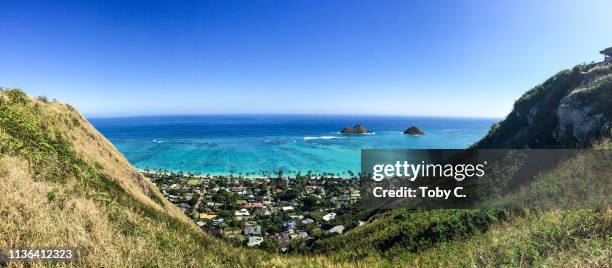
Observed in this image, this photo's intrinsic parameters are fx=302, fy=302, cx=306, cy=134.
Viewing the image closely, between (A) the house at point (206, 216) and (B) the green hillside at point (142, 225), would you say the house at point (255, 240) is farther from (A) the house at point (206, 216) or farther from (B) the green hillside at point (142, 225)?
(B) the green hillside at point (142, 225)

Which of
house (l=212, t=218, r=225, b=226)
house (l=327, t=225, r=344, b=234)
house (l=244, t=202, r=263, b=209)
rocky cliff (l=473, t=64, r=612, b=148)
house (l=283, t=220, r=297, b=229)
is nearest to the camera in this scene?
rocky cliff (l=473, t=64, r=612, b=148)

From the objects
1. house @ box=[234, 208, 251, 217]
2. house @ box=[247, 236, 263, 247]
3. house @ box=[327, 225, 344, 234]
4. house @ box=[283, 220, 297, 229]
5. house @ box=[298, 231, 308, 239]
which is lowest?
house @ box=[234, 208, 251, 217]

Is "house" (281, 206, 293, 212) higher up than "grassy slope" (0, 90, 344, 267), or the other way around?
"grassy slope" (0, 90, 344, 267)

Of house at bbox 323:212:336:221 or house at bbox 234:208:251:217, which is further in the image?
house at bbox 234:208:251:217

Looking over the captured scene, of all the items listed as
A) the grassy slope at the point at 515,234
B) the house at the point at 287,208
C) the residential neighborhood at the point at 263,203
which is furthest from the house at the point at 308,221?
the grassy slope at the point at 515,234

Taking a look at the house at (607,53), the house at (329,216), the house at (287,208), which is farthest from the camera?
the house at (287,208)

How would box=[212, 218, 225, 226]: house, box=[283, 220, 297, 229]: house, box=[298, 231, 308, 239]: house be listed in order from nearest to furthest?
box=[298, 231, 308, 239]: house < box=[283, 220, 297, 229]: house < box=[212, 218, 225, 226]: house

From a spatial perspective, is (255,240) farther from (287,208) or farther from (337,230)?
(287,208)

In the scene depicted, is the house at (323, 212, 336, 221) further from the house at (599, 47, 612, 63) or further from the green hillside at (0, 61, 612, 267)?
the house at (599, 47, 612, 63)

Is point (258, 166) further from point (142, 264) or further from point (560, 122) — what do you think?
point (142, 264)

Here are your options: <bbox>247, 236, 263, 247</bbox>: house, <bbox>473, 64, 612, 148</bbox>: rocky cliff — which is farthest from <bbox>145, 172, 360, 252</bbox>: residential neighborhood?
<bbox>473, 64, 612, 148</bbox>: rocky cliff

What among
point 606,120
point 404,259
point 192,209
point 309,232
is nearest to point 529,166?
point 606,120
